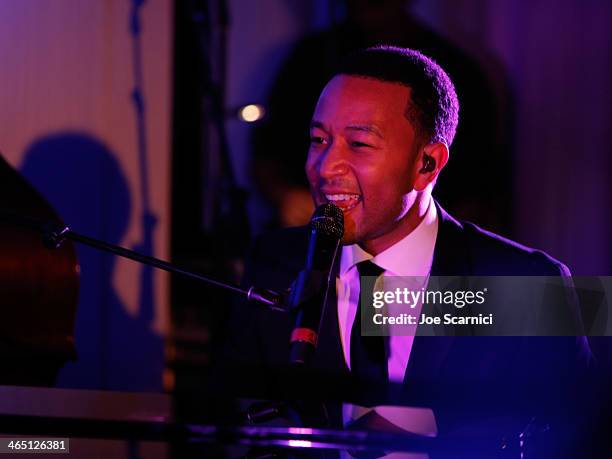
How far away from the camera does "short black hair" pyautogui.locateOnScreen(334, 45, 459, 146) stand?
5.42 feet

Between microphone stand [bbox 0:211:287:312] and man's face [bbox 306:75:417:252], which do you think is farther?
man's face [bbox 306:75:417:252]

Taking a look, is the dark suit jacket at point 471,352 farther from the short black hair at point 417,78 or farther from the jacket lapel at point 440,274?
the short black hair at point 417,78

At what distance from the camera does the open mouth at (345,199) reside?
161 cm

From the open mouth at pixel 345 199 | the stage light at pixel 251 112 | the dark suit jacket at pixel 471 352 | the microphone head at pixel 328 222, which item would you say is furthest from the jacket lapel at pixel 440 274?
the stage light at pixel 251 112

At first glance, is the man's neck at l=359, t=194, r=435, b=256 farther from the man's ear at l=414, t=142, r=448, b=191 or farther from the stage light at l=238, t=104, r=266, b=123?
the stage light at l=238, t=104, r=266, b=123

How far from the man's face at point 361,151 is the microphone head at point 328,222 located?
13.4 inches

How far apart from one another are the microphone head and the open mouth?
352mm

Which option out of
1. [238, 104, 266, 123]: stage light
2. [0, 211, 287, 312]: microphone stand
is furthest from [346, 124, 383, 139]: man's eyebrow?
[238, 104, 266, 123]: stage light

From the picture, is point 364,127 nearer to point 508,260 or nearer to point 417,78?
point 417,78

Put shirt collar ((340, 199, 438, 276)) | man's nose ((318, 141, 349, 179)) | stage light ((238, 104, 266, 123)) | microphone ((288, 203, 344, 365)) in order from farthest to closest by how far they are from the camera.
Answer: stage light ((238, 104, 266, 123)) → shirt collar ((340, 199, 438, 276)) → man's nose ((318, 141, 349, 179)) → microphone ((288, 203, 344, 365))

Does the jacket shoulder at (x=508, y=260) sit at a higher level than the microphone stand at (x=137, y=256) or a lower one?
higher

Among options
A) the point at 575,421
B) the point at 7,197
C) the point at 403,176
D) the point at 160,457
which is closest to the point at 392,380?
the point at 403,176

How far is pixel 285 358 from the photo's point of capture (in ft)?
5.79

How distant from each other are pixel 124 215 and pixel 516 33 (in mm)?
2294
